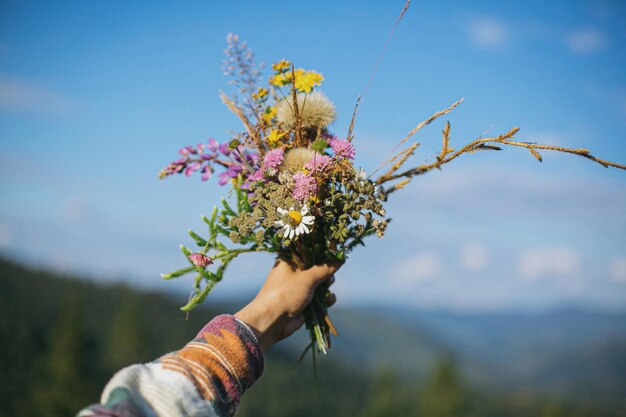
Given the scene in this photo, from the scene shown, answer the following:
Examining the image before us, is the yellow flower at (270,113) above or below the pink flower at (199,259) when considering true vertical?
above

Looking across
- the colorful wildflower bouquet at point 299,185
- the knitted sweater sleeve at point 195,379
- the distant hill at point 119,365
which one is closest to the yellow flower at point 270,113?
the colorful wildflower bouquet at point 299,185

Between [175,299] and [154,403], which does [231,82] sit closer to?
[154,403]

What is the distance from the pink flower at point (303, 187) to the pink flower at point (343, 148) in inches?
10.1

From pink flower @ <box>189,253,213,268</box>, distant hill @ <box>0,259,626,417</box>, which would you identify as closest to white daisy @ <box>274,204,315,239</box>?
pink flower @ <box>189,253,213,268</box>

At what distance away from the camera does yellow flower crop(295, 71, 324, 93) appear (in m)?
3.39

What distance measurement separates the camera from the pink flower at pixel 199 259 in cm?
306

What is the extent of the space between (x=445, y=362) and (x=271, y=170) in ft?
179

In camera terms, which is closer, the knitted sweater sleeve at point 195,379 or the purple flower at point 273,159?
the knitted sweater sleeve at point 195,379

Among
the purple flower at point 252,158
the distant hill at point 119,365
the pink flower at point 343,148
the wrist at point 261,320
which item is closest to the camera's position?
the wrist at point 261,320

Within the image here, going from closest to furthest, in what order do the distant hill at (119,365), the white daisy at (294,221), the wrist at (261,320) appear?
1. the wrist at (261,320)
2. the white daisy at (294,221)
3. the distant hill at (119,365)

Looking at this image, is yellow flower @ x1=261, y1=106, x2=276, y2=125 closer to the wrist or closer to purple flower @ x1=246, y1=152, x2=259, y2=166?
purple flower @ x1=246, y1=152, x2=259, y2=166

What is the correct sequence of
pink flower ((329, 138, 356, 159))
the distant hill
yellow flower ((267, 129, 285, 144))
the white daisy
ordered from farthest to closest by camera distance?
the distant hill → yellow flower ((267, 129, 285, 144)) → pink flower ((329, 138, 356, 159)) → the white daisy

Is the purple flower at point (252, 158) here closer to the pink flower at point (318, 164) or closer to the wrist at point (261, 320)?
the pink flower at point (318, 164)

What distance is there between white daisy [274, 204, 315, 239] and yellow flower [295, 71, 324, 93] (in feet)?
2.74
